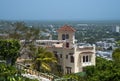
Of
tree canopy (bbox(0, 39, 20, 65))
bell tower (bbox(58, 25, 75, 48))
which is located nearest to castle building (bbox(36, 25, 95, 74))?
bell tower (bbox(58, 25, 75, 48))

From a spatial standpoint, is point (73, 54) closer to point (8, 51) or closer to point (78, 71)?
point (78, 71)

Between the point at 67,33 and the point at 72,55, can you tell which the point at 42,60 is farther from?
the point at 67,33

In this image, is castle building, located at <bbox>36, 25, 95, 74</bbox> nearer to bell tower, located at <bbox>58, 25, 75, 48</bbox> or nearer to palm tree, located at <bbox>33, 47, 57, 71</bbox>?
bell tower, located at <bbox>58, 25, 75, 48</bbox>

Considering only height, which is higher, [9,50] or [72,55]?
[9,50]

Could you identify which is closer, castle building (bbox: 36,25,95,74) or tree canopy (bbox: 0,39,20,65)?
tree canopy (bbox: 0,39,20,65)

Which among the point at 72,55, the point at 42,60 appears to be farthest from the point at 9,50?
the point at 72,55

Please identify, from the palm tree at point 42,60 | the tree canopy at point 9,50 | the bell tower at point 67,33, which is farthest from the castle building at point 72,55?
the tree canopy at point 9,50

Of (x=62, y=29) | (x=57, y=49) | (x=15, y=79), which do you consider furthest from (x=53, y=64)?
(x=15, y=79)

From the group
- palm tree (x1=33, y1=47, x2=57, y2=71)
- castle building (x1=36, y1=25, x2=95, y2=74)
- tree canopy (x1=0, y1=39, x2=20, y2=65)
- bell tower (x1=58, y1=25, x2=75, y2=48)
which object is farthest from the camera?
bell tower (x1=58, y1=25, x2=75, y2=48)

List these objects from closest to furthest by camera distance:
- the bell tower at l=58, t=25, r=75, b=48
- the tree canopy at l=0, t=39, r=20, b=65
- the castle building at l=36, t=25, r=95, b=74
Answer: the tree canopy at l=0, t=39, r=20, b=65, the castle building at l=36, t=25, r=95, b=74, the bell tower at l=58, t=25, r=75, b=48
